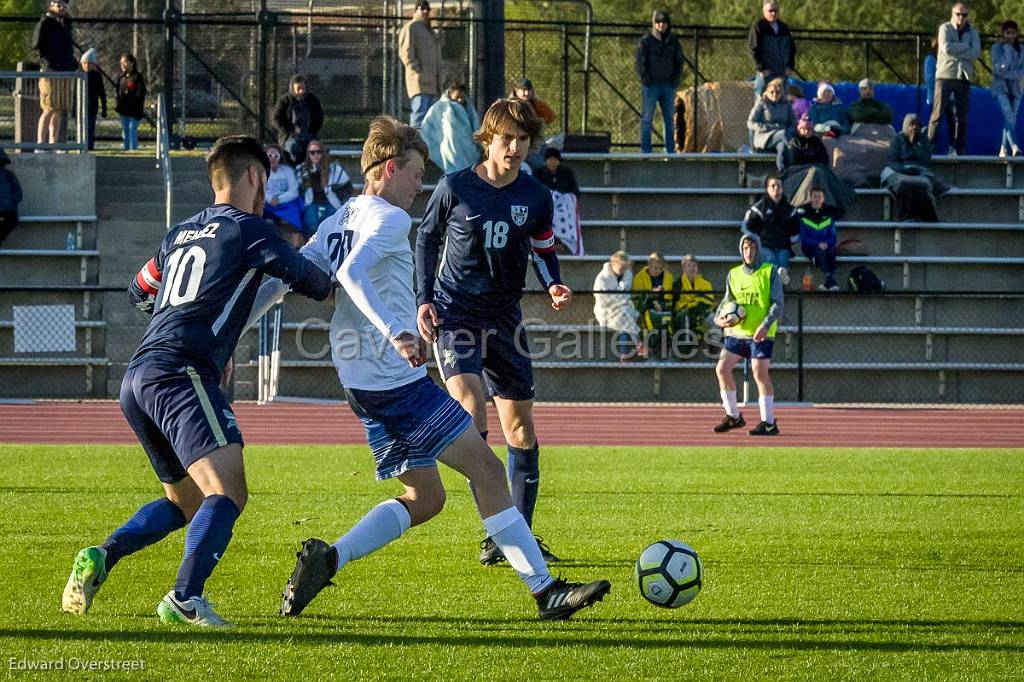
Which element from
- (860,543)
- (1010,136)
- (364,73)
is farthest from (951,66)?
(860,543)

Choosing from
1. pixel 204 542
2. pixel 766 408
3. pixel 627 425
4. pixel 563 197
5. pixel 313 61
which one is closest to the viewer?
pixel 204 542

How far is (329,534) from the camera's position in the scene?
8.06 meters

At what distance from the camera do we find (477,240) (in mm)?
7344

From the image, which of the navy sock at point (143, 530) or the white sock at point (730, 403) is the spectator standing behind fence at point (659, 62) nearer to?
the white sock at point (730, 403)

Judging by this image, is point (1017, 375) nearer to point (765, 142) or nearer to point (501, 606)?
point (765, 142)

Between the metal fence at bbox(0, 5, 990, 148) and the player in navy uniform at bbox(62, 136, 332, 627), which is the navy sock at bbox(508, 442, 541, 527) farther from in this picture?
the metal fence at bbox(0, 5, 990, 148)

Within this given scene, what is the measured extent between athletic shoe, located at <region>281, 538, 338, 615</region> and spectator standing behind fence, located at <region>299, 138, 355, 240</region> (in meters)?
13.7

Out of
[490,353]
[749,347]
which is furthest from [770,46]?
[490,353]

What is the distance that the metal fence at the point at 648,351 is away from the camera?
18672 millimetres

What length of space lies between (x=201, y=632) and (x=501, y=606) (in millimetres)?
1311

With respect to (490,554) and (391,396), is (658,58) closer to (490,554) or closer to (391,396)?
(490,554)

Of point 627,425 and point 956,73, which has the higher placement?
point 956,73

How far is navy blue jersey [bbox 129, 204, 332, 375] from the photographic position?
18.1 ft

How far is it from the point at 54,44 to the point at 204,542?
56.3 feet
